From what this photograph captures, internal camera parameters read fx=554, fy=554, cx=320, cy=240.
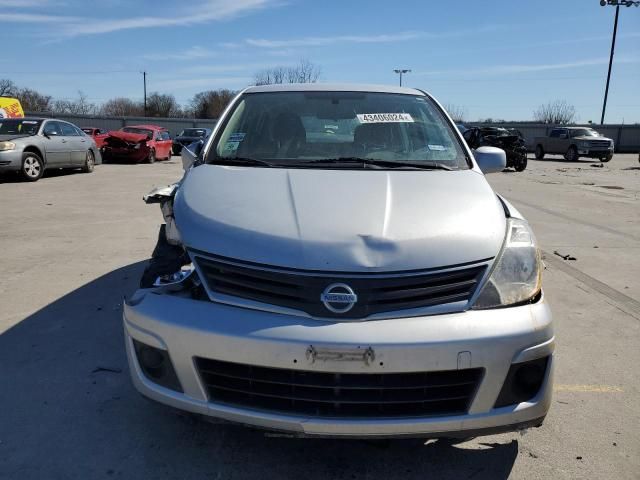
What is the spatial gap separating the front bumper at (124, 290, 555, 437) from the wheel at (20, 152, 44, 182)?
1267 centimetres

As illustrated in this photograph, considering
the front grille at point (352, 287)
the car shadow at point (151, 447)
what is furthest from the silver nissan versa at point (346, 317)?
the car shadow at point (151, 447)

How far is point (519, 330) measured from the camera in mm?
2209

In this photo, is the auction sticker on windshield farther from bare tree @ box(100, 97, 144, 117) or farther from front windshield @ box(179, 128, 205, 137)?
bare tree @ box(100, 97, 144, 117)

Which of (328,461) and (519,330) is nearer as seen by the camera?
(519,330)

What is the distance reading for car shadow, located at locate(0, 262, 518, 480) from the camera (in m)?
2.42

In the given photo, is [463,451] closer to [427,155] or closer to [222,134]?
[427,155]

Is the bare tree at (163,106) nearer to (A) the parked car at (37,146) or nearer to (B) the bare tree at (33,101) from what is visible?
(B) the bare tree at (33,101)

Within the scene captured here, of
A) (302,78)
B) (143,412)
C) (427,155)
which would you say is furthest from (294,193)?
(302,78)

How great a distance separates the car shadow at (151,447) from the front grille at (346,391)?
19 centimetres

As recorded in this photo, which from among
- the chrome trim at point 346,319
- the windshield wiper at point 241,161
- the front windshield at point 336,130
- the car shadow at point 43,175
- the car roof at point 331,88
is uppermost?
the car roof at point 331,88

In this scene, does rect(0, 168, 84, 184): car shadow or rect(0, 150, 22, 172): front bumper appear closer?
rect(0, 150, 22, 172): front bumper

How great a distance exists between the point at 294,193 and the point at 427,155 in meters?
1.16

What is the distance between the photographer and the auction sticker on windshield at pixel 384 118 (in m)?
3.79

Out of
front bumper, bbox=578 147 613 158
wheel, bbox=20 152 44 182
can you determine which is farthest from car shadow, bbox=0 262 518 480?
front bumper, bbox=578 147 613 158
